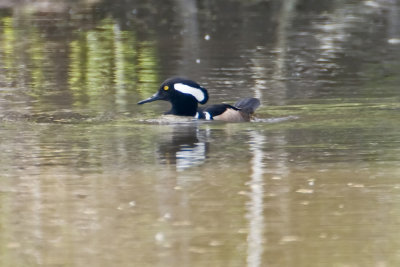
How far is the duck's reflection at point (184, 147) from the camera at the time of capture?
10.4 meters

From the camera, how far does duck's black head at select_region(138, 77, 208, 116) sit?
13.1 metres

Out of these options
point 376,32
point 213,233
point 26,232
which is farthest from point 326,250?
point 376,32

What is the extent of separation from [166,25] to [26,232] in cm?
2109

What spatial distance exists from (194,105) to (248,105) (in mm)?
640

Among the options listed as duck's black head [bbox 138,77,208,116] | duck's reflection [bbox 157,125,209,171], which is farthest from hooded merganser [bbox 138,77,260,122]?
duck's reflection [bbox 157,125,209,171]

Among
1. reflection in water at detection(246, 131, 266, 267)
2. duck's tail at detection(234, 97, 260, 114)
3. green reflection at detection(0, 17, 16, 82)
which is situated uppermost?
reflection in water at detection(246, 131, 266, 267)

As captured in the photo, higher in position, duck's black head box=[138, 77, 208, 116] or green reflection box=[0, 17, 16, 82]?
duck's black head box=[138, 77, 208, 116]

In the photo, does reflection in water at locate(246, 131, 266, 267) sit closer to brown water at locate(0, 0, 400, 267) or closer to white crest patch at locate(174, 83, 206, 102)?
brown water at locate(0, 0, 400, 267)

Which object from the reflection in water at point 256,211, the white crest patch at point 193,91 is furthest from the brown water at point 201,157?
the white crest patch at point 193,91

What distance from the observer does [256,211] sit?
814cm

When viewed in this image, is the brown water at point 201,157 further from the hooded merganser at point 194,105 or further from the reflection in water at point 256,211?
the hooded merganser at point 194,105

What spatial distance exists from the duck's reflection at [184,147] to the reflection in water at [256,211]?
530 mm

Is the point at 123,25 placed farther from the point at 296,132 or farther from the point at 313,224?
the point at 313,224

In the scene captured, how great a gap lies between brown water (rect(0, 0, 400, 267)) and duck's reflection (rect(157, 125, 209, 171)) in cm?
2
